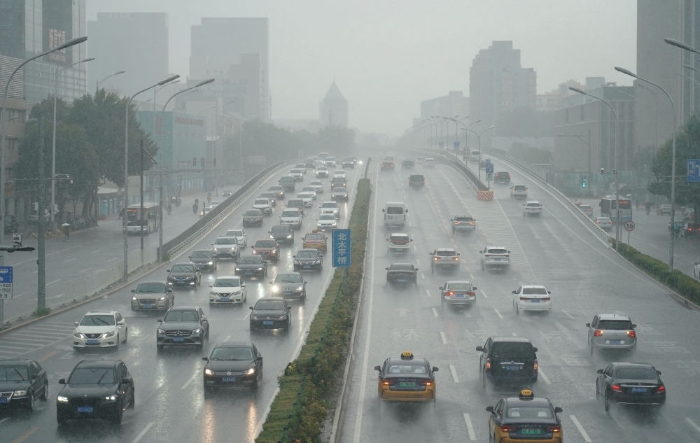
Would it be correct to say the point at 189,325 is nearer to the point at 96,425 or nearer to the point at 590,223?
the point at 96,425

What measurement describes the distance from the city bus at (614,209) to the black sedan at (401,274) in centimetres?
3654

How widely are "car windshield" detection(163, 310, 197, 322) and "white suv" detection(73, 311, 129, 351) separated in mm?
1820

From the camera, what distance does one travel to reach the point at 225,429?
22984 millimetres

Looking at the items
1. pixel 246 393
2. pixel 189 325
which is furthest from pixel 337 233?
pixel 246 393

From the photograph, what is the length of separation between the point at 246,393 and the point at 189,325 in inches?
321

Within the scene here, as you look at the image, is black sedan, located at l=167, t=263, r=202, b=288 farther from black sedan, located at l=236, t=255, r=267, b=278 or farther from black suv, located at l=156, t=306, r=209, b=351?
black suv, located at l=156, t=306, r=209, b=351

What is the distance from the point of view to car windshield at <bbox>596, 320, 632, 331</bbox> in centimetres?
3456

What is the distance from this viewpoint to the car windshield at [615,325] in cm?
3456

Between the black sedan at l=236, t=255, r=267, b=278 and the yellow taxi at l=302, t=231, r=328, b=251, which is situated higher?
the yellow taxi at l=302, t=231, r=328, b=251

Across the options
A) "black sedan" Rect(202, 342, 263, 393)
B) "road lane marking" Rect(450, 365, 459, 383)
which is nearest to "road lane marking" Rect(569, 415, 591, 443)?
"road lane marking" Rect(450, 365, 459, 383)

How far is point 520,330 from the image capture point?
39688mm

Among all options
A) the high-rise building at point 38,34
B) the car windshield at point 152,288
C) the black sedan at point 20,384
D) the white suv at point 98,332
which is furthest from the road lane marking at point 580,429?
the high-rise building at point 38,34

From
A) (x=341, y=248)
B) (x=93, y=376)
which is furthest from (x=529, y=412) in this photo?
(x=341, y=248)

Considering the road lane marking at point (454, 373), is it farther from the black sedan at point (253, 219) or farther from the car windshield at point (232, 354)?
the black sedan at point (253, 219)
